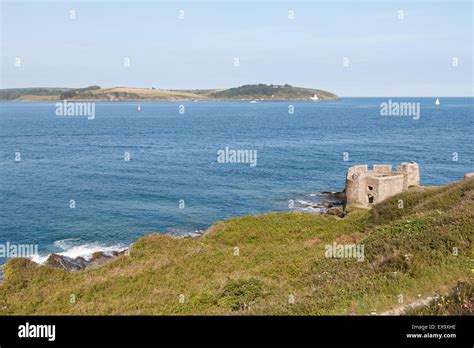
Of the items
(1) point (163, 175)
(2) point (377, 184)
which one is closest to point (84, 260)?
(2) point (377, 184)

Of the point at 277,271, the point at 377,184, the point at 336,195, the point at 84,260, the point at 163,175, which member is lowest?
the point at 84,260

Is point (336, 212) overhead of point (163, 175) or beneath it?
beneath

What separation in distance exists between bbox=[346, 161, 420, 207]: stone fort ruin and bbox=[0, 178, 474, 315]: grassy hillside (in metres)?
7.08

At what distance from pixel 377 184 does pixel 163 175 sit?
3588 cm

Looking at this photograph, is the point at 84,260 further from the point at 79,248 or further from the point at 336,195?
the point at 336,195

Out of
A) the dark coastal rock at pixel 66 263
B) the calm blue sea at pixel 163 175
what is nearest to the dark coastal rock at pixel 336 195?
the calm blue sea at pixel 163 175

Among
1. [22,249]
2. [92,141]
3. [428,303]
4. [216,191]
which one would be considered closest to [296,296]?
[428,303]

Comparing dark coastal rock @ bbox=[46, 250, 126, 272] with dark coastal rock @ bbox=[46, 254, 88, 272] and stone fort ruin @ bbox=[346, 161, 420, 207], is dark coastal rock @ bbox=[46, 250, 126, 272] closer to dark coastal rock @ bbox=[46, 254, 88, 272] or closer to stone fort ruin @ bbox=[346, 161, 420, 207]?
dark coastal rock @ bbox=[46, 254, 88, 272]

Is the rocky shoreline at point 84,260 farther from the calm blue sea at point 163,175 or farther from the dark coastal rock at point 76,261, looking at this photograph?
the calm blue sea at point 163,175

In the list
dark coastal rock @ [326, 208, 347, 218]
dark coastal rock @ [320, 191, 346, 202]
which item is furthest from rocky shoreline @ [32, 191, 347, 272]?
dark coastal rock @ [320, 191, 346, 202]

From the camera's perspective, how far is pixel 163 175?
→ 68062mm

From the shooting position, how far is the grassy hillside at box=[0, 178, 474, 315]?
1461 centimetres
